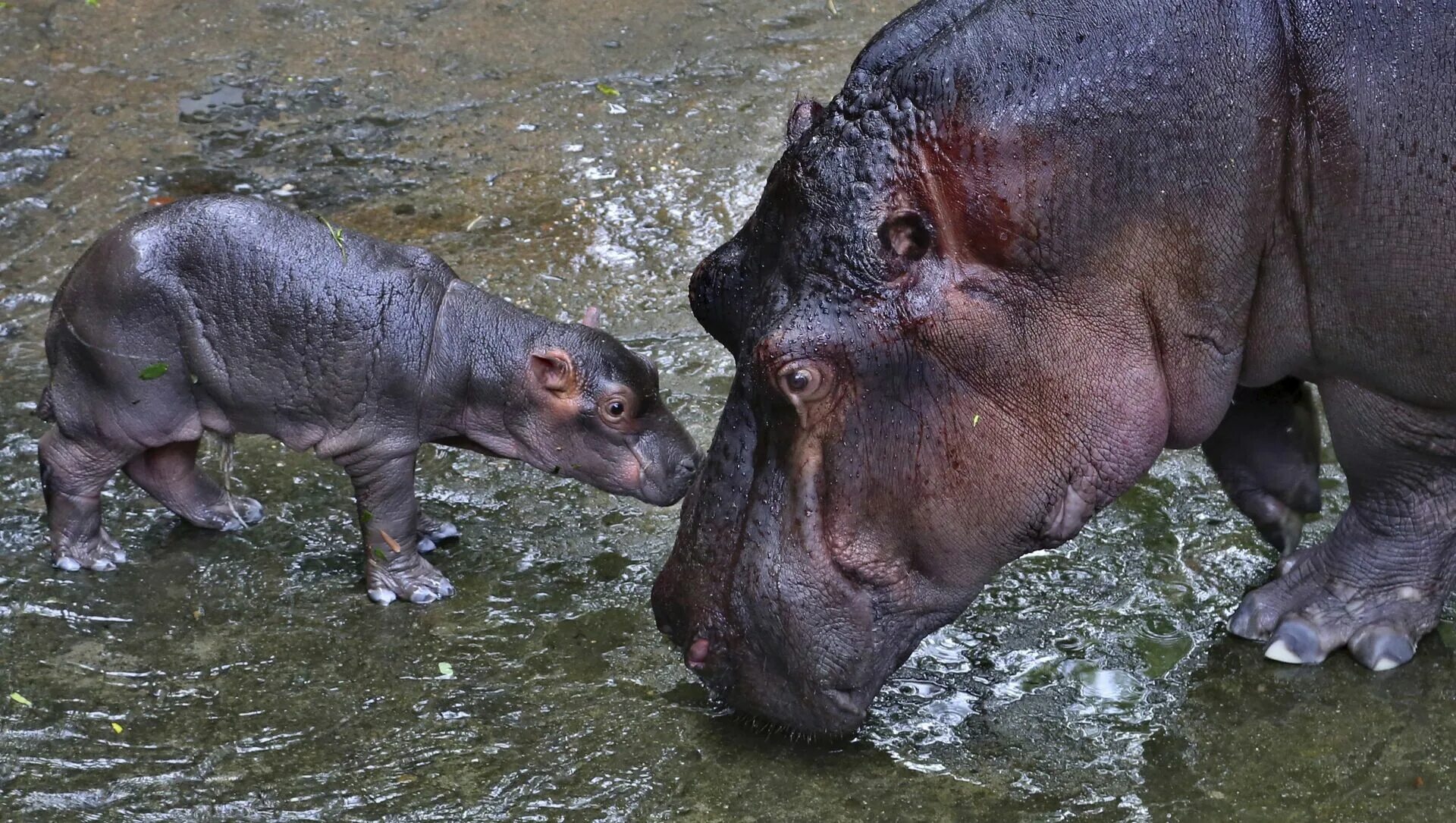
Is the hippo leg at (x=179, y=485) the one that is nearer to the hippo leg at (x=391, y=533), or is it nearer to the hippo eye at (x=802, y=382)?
the hippo leg at (x=391, y=533)

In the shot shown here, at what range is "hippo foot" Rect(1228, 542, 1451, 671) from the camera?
3718mm

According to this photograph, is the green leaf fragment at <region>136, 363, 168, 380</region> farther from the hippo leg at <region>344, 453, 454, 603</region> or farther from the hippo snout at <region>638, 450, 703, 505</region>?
Answer: the hippo snout at <region>638, 450, 703, 505</region>

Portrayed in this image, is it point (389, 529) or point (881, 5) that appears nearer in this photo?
point (389, 529)

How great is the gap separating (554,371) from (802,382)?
165cm

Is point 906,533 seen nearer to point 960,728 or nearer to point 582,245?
point 960,728

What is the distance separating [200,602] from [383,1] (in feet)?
13.7

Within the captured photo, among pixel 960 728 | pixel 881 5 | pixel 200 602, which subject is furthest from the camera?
pixel 881 5

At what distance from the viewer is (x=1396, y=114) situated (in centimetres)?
304

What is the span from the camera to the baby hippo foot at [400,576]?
4.30 m

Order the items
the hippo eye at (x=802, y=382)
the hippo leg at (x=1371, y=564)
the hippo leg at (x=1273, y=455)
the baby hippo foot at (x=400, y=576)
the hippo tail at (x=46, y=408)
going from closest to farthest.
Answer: the hippo eye at (x=802, y=382) < the hippo leg at (x=1371, y=564) < the hippo leg at (x=1273, y=455) < the baby hippo foot at (x=400, y=576) < the hippo tail at (x=46, y=408)

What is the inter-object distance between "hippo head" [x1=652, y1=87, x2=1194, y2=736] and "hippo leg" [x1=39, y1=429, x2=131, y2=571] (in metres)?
1.85

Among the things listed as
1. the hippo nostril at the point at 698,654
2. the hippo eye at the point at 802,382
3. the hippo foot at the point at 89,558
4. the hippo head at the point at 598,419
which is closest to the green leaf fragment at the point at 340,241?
the hippo head at the point at 598,419

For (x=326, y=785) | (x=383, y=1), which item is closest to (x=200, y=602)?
(x=326, y=785)

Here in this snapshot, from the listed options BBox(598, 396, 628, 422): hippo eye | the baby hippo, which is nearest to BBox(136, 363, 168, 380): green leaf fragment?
the baby hippo
